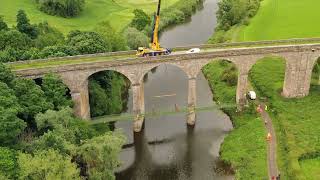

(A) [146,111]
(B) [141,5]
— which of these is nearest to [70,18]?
(B) [141,5]

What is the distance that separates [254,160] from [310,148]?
9.03 metres

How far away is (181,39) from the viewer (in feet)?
413

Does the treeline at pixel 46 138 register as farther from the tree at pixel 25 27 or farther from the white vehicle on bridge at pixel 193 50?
the tree at pixel 25 27

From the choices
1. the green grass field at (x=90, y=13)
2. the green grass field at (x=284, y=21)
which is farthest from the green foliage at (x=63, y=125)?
the green grass field at (x=284, y=21)

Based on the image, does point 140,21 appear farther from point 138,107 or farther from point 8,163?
point 8,163

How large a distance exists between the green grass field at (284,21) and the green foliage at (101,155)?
63968 millimetres

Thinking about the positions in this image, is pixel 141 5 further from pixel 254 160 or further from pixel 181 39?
pixel 254 160

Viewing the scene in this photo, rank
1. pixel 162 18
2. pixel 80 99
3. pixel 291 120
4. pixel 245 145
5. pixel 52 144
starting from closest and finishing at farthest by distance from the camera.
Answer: pixel 52 144 → pixel 80 99 → pixel 245 145 → pixel 291 120 → pixel 162 18

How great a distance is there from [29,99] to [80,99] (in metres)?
10.8

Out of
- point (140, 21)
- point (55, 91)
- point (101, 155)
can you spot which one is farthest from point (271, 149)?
point (140, 21)

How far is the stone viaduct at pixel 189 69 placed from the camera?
7381 cm

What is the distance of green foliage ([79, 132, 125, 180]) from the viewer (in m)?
61.1

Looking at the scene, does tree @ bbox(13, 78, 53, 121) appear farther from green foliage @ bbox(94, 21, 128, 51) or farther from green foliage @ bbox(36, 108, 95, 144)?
green foliage @ bbox(94, 21, 128, 51)

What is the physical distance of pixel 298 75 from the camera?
85.1 metres
